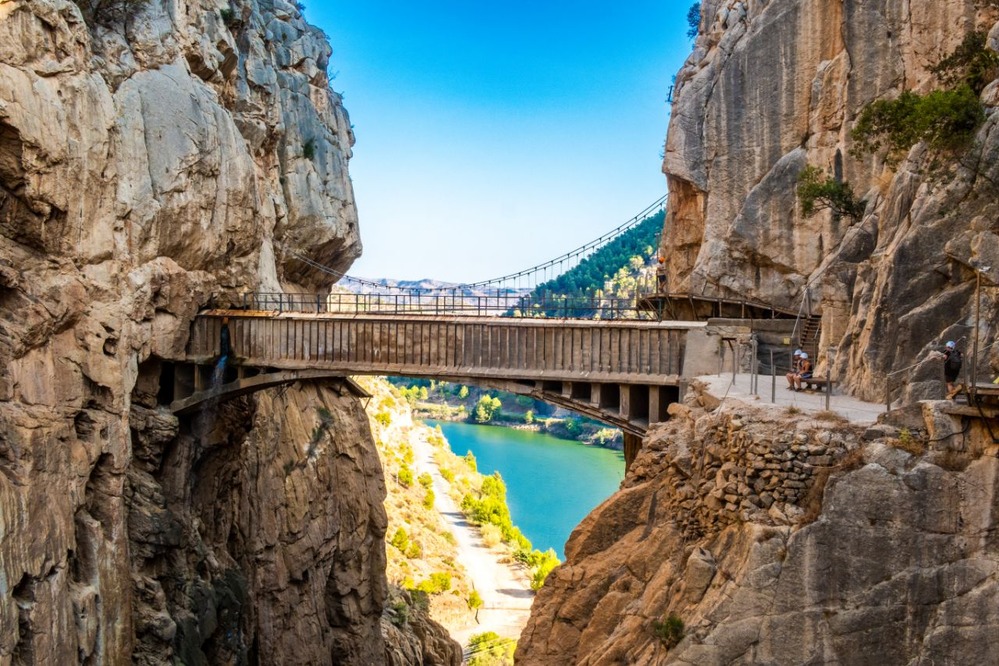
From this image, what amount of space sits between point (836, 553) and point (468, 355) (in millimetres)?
11353

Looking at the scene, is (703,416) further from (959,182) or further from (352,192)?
(352,192)

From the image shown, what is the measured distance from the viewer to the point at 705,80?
84.0 feet

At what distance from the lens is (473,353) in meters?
19.1

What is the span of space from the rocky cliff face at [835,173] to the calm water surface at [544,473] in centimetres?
3692

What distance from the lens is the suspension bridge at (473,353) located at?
1750 cm

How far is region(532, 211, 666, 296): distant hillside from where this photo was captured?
307ft

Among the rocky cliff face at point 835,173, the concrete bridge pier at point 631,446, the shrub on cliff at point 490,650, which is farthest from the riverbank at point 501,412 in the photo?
the concrete bridge pier at point 631,446

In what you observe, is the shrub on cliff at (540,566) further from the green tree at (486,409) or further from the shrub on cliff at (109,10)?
the green tree at (486,409)

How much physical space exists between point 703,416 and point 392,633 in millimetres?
22355

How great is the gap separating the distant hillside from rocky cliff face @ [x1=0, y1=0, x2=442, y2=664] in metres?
63.9

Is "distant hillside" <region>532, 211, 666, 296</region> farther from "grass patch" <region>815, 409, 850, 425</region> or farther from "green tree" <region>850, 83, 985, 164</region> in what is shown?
"grass patch" <region>815, 409, 850, 425</region>

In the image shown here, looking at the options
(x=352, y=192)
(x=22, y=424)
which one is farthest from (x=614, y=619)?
(x=352, y=192)

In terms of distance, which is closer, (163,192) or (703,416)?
(703,416)

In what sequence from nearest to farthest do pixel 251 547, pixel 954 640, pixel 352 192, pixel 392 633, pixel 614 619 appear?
pixel 954 640, pixel 614 619, pixel 251 547, pixel 392 633, pixel 352 192
